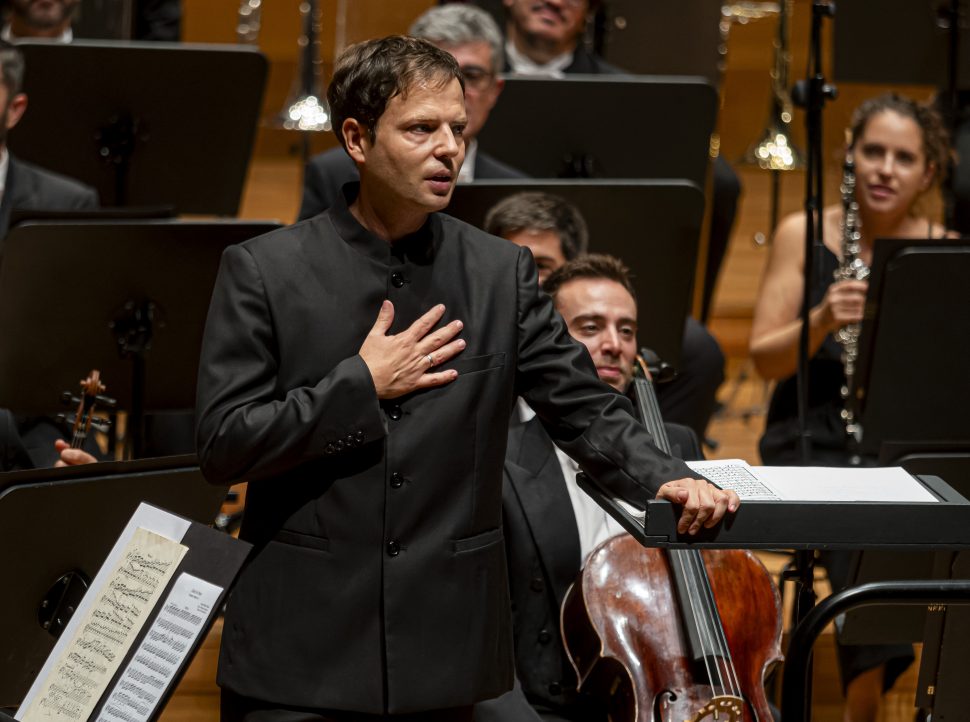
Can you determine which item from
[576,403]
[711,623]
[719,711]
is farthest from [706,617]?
[576,403]

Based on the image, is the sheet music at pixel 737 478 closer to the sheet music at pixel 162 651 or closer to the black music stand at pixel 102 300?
the sheet music at pixel 162 651

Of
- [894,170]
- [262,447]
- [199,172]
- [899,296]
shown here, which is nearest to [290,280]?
[262,447]

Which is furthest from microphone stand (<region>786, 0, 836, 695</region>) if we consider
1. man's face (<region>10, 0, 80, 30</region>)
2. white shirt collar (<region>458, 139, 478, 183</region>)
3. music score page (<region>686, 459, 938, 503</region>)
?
man's face (<region>10, 0, 80, 30</region>)

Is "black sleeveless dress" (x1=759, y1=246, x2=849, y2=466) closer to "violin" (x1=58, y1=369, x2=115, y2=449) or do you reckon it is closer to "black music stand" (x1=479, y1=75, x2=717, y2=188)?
"black music stand" (x1=479, y1=75, x2=717, y2=188)

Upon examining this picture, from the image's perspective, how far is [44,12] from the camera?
12.9ft

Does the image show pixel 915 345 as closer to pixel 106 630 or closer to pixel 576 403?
pixel 576 403

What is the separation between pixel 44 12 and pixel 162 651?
269 cm

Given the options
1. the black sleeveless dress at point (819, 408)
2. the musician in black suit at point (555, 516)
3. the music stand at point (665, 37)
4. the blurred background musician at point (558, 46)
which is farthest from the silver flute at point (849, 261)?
the music stand at point (665, 37)

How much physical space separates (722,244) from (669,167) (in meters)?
0.90

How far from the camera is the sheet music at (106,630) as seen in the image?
1748mm

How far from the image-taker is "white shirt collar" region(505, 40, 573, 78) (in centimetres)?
405

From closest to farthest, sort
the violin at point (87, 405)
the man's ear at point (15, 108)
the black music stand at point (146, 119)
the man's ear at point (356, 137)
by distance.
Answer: the man's ear at point (356, 137), the violin at point (87, 405), the man's ear at point (15, 108), the black music stand at point (146, 119)

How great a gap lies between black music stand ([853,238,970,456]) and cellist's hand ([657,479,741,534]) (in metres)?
1.24

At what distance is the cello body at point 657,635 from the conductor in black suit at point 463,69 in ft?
4.31
